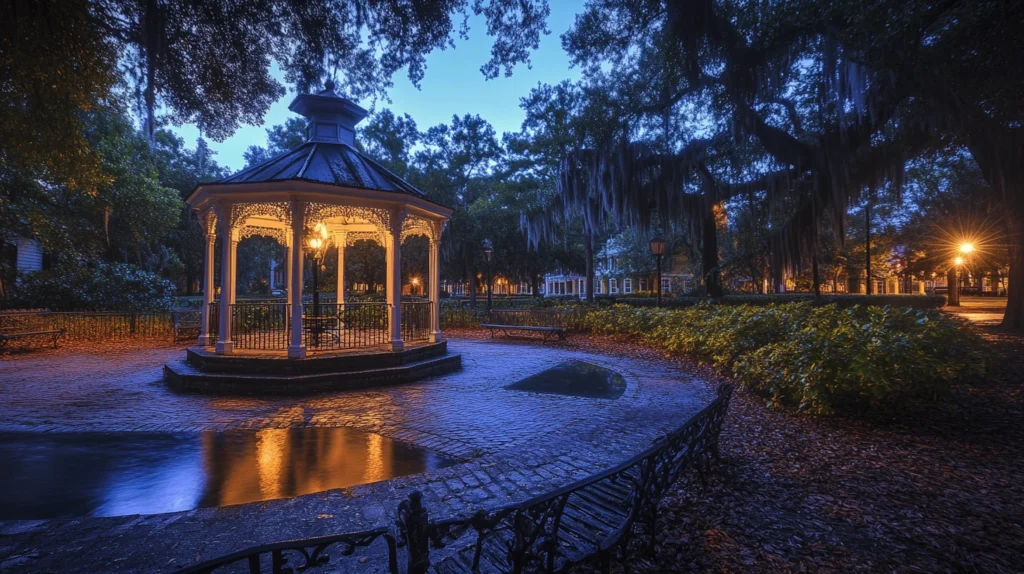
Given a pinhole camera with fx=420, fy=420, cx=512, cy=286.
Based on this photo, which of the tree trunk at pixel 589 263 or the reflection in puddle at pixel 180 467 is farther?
the tree trunk at pixel 589 263

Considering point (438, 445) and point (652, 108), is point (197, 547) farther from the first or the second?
point (652, 108)

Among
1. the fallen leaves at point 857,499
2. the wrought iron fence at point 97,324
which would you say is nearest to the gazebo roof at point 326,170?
the fallen leaves at point 857,499

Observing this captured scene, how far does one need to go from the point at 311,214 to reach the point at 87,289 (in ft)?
47.9

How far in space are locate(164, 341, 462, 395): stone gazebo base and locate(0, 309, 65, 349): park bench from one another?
317 inches

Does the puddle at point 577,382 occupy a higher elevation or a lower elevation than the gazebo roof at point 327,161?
lower

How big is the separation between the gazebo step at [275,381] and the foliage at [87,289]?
476 inches

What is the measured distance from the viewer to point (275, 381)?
762 cm

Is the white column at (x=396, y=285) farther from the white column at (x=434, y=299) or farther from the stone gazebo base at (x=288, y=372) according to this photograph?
the white column at (x=434, y=299)

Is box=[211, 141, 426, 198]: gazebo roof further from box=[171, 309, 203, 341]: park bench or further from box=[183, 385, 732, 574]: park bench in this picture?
box=[183, 385, 732, 574]: park bench

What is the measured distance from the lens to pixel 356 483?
3.86 m

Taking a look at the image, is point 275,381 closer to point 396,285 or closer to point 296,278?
point 296,278

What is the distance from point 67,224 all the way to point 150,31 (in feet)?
61.3

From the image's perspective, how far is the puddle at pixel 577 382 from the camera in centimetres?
750

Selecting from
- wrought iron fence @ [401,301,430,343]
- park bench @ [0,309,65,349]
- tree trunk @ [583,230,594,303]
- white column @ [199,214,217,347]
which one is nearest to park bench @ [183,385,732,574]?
wrought iron fence @ [401,301,430,343]
